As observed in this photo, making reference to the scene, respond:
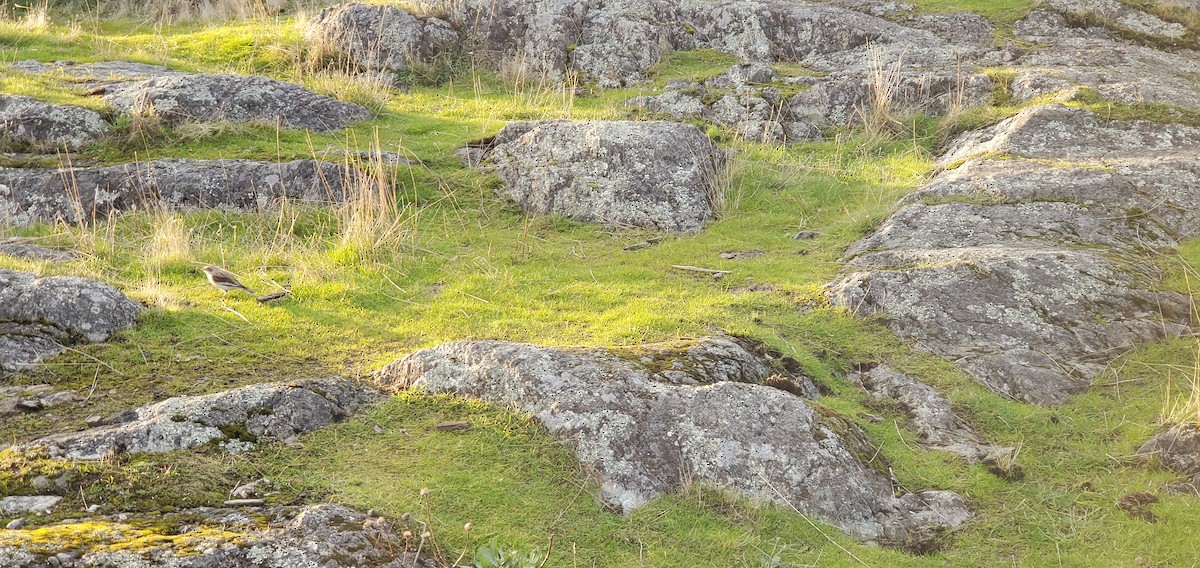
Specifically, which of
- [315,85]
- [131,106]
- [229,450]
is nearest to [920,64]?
[315,85]

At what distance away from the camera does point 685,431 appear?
205 inches

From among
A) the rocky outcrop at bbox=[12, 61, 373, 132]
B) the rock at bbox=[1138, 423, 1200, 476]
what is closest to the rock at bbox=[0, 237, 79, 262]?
the rocky outcrop at bbox=[12, 61, 373, 132]

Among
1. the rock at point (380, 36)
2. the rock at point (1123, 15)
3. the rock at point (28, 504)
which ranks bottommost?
the rock at point (28, 504)

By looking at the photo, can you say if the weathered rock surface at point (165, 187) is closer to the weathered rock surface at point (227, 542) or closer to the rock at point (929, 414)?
the weathered rock surface at point (227, 542)

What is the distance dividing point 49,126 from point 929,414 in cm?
986

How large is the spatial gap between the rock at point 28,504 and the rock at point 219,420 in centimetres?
35

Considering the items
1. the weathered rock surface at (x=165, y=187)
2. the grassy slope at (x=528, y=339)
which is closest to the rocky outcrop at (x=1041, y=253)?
the grassy slope at (x=528, y=339)

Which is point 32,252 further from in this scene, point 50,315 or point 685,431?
point 685,431

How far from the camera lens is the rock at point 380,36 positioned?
45.8 ft

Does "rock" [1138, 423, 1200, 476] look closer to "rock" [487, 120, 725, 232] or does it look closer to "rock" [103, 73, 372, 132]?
"rock" [487, 120, 725, 232]

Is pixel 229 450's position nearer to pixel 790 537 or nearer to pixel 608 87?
pixel 790 537

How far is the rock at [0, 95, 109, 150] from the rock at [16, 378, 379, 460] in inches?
258

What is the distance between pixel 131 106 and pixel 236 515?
8.13 meters

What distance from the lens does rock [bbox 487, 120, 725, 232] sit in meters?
9.70
